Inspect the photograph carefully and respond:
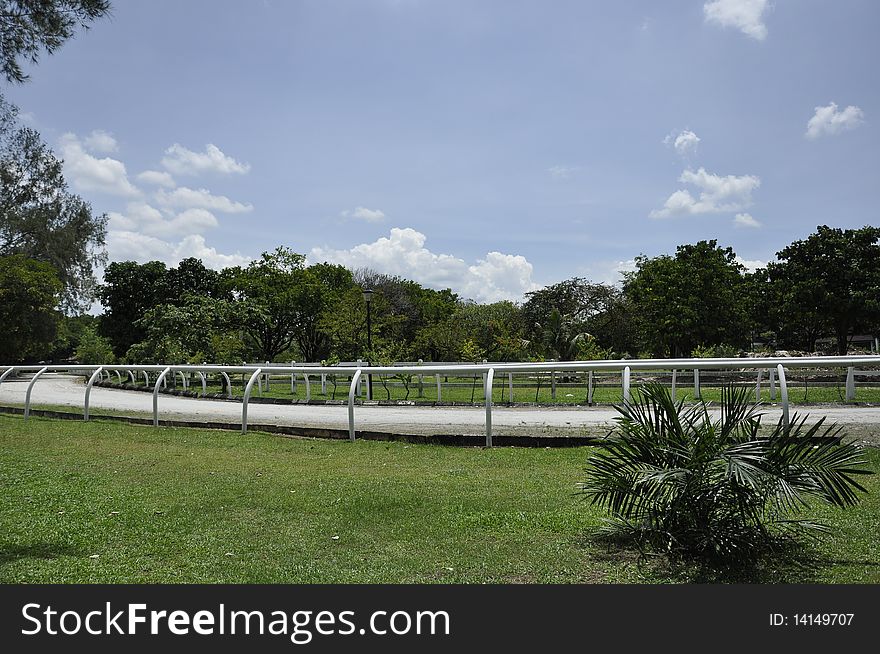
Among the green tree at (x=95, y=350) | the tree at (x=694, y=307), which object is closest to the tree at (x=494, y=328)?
the tree at (x=694, y=307)

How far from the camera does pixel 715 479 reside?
173 inches

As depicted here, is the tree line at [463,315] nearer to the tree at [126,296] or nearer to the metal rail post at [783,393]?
the tree at [126,296]

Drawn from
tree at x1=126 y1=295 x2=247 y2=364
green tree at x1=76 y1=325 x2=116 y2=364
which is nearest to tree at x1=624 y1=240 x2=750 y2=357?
tree at x1=126 y1=295 x2=247 y2=364

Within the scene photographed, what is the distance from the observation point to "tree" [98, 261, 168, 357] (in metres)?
45.8

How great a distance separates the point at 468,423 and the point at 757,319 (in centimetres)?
3504

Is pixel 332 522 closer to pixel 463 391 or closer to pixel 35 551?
pixel 35 551

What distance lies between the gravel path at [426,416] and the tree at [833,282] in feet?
92.3

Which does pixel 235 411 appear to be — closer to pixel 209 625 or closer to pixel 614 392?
pixel 614 392

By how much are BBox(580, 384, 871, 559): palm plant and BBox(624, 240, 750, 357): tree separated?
3357 centimetres

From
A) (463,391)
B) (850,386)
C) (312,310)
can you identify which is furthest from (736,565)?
(312,310)

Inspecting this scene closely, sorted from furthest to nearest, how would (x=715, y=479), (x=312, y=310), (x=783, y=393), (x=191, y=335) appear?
(x=312, y=310) → (x=191, y=335) → (x=783, y=393) → (x=715, y=479)

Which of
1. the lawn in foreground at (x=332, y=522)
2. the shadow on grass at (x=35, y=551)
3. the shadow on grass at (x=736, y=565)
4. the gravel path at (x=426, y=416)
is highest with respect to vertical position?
the gravel path at (x=426, y=416)

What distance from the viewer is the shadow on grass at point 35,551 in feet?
16.3

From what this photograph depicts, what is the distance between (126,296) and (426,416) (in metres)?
40.1
